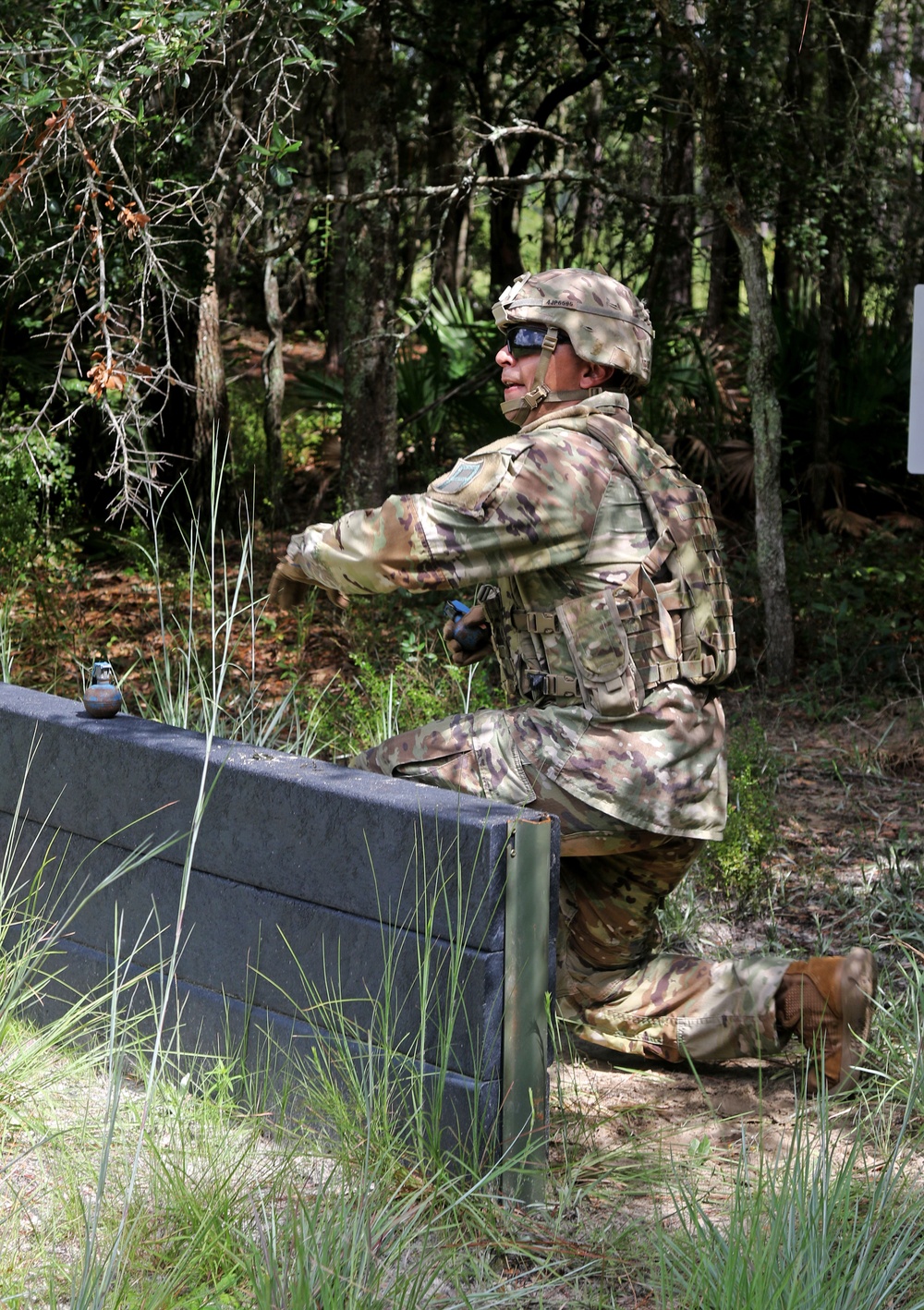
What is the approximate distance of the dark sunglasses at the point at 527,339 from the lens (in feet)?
11.1

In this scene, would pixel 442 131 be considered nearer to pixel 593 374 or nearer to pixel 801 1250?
pixel 593 374

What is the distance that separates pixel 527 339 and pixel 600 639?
2.51ft

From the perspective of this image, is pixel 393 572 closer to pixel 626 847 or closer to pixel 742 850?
pixel 626 847

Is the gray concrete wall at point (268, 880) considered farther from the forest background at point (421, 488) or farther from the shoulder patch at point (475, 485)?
the shoulder patch at point (475, 485)

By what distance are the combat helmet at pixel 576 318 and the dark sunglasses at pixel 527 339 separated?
0.02 m

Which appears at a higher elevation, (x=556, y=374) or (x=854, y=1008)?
(x=556, y=374)

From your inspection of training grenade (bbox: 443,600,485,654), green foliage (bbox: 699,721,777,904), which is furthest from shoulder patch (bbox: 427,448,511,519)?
green foliage (bbox: 699,721,777,904)

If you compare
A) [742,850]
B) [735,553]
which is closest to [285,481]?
[735,553]

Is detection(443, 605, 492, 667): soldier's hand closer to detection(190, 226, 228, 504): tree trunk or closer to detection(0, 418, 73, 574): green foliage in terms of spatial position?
detection(0, 418, 73, 574): green foliage

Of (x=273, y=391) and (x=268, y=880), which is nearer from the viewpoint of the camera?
(x=268, y=880)

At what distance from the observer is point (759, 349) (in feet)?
22.4

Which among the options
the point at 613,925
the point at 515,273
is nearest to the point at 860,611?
the point at 613,925

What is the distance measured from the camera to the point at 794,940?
434 centimetres

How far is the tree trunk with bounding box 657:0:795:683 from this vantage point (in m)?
6.43
